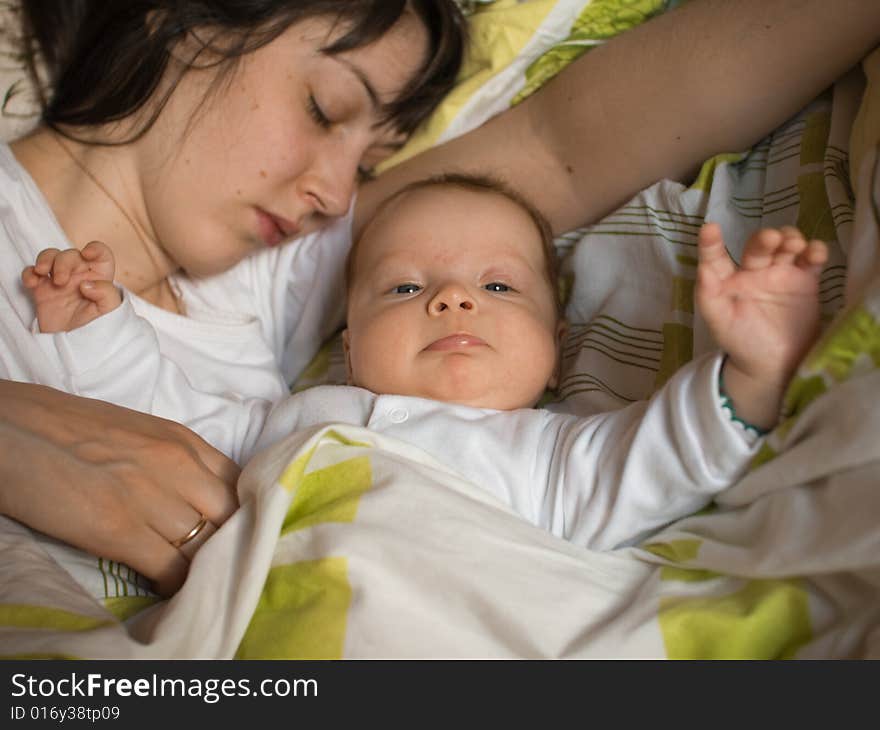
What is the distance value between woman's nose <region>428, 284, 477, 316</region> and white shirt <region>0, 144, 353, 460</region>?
37cm

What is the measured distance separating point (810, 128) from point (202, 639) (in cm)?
115

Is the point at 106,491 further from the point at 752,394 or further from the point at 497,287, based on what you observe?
the point at 752,394

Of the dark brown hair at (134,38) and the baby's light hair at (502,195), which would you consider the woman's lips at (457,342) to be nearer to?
the baby's light hair at (502,195)

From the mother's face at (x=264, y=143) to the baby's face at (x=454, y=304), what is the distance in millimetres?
184

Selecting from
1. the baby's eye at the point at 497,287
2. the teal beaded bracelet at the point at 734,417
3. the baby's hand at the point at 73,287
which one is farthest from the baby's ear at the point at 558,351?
the baby's hand at the point at 73,287

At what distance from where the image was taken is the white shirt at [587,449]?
0.88 metres

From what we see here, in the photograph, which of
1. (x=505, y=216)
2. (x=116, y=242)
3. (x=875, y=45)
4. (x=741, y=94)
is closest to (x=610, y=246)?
(x=505, y=216)

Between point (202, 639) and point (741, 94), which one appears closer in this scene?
point (202, 639)

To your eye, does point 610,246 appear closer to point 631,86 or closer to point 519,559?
point 631,86

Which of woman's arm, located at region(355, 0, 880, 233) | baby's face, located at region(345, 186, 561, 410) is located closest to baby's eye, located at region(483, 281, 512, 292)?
baby's face, located at region(345, 186, 561, 410)

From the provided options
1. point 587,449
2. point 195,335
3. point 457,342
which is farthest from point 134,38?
point 587,449
